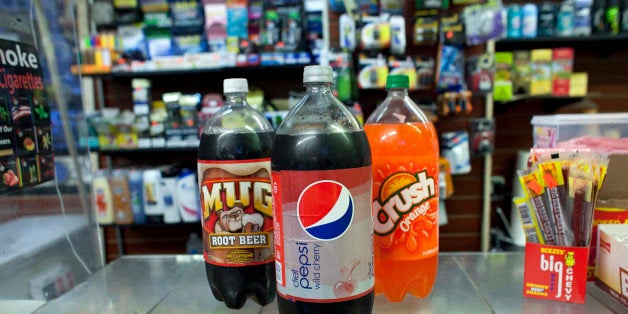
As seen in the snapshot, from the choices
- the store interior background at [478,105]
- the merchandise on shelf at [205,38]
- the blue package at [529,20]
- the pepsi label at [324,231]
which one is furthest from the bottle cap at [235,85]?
the blue package at [529,20]

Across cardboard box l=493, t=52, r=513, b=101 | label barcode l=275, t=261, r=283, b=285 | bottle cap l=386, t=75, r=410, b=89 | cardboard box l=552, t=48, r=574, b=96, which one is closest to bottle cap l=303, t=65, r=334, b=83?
bottle cap l=386, t=75, r=410, b=89

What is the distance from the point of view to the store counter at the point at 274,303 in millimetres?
909

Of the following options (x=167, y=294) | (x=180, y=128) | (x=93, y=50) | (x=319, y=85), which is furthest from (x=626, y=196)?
(x=93, y=50)

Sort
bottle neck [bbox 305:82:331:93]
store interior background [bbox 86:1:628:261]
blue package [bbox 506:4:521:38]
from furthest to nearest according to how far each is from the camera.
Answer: store interior background [bbox 86:1:628:261] → blue package [bbox 506:4:521:38] → bottle neck [bbox 305:82:331:93]

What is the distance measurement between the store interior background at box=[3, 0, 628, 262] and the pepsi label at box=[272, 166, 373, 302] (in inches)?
85.0

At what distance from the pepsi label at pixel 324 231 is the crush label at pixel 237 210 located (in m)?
0.15

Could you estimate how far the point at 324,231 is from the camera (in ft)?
2.36

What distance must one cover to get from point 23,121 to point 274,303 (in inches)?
29.5

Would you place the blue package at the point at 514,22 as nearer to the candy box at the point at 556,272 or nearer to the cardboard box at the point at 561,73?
the cardboard box at the point at 561,73

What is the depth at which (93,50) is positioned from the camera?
2.64 m

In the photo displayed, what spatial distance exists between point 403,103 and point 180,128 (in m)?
1.98

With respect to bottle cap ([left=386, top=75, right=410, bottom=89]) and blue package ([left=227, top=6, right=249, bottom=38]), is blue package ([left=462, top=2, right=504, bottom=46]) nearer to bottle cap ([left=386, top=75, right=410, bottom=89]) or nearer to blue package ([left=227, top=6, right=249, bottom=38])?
blue package ([left=227, top=6, right=249, bottom=38])

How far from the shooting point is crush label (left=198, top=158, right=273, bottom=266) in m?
0.89

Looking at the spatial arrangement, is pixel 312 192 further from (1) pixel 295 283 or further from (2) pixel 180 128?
(2) pixel 180 128
